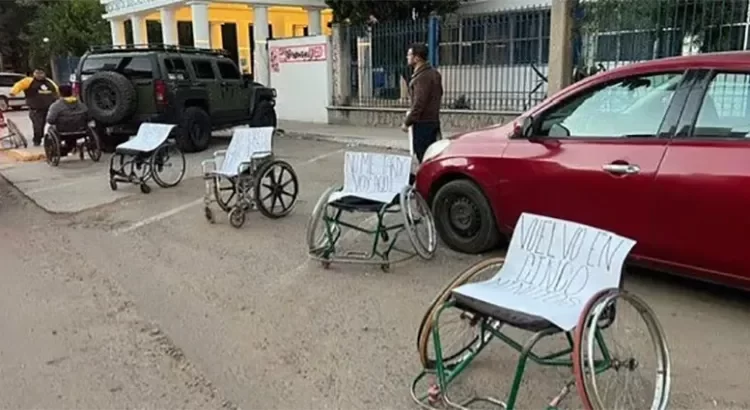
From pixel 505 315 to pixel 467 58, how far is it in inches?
505

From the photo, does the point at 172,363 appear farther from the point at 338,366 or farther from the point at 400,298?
the point at 400,298

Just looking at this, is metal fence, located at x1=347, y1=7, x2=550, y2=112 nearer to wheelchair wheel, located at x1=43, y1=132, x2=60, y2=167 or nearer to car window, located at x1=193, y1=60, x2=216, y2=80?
car window, located at x1=193, y1=60, x2=216, y2=80

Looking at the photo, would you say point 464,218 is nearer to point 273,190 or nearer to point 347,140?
point 273,190

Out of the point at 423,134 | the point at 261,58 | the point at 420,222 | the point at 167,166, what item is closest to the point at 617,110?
the point at 420,222

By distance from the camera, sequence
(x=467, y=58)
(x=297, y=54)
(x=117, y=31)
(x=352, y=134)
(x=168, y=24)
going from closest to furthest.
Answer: (x=352, y=134)
(x=467, y=58)
(x=297, y=54)
(x=168, y=24)
(x=117, y=31)

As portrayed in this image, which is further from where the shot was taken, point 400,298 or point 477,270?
point 400,298

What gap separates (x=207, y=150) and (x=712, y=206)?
10.1 m

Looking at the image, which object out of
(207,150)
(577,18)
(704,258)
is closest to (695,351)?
(704,258)

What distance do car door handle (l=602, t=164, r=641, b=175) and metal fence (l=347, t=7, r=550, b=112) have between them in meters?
9.32

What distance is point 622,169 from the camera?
167 inches

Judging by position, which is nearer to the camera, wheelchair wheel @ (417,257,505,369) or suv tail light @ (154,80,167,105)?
wheelchair wheel @ (417,257,505,369)

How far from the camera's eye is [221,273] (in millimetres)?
5152

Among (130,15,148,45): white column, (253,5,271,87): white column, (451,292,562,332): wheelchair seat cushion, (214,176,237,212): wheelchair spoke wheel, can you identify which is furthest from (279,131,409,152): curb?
(130,15,148,45): white column

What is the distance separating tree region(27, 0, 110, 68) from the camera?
31938mm
